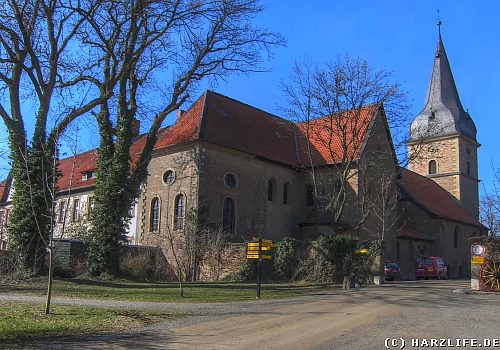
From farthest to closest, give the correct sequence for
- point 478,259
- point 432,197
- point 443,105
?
point 443,105, point 432,197, point 478,259

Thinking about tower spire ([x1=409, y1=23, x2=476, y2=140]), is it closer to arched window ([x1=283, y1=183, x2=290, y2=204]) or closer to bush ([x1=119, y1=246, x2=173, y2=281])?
arched window ([x1=283, y1=183, x2=290, y2=204])

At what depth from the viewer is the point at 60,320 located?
11.7 metres

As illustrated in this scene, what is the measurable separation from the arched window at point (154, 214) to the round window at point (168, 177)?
1382mm

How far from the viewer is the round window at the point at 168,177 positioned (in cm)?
3394

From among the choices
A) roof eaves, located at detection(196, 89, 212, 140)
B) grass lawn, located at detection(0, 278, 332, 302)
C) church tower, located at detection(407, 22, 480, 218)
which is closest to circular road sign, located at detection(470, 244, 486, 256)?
grass lawn, located at detection(0, 278, 332, 302)

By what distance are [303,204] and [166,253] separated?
1222cm

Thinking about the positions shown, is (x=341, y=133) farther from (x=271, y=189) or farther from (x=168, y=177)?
(x=168, y=177)

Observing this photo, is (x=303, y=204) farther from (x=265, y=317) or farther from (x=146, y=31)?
(x=265, y=317)

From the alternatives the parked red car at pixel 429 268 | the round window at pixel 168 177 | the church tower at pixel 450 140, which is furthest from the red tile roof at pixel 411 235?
the round window at pixel 168 177

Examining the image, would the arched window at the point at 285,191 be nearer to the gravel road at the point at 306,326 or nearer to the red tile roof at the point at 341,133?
the red tile roof at the point at 341,133

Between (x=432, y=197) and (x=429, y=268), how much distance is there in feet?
48.6

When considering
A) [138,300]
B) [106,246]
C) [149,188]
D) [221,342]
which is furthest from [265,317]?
[149,188]

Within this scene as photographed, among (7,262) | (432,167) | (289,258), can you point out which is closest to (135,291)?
(7,262)

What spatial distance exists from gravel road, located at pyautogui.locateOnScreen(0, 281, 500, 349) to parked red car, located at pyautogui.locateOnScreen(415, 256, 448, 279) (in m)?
23.7
